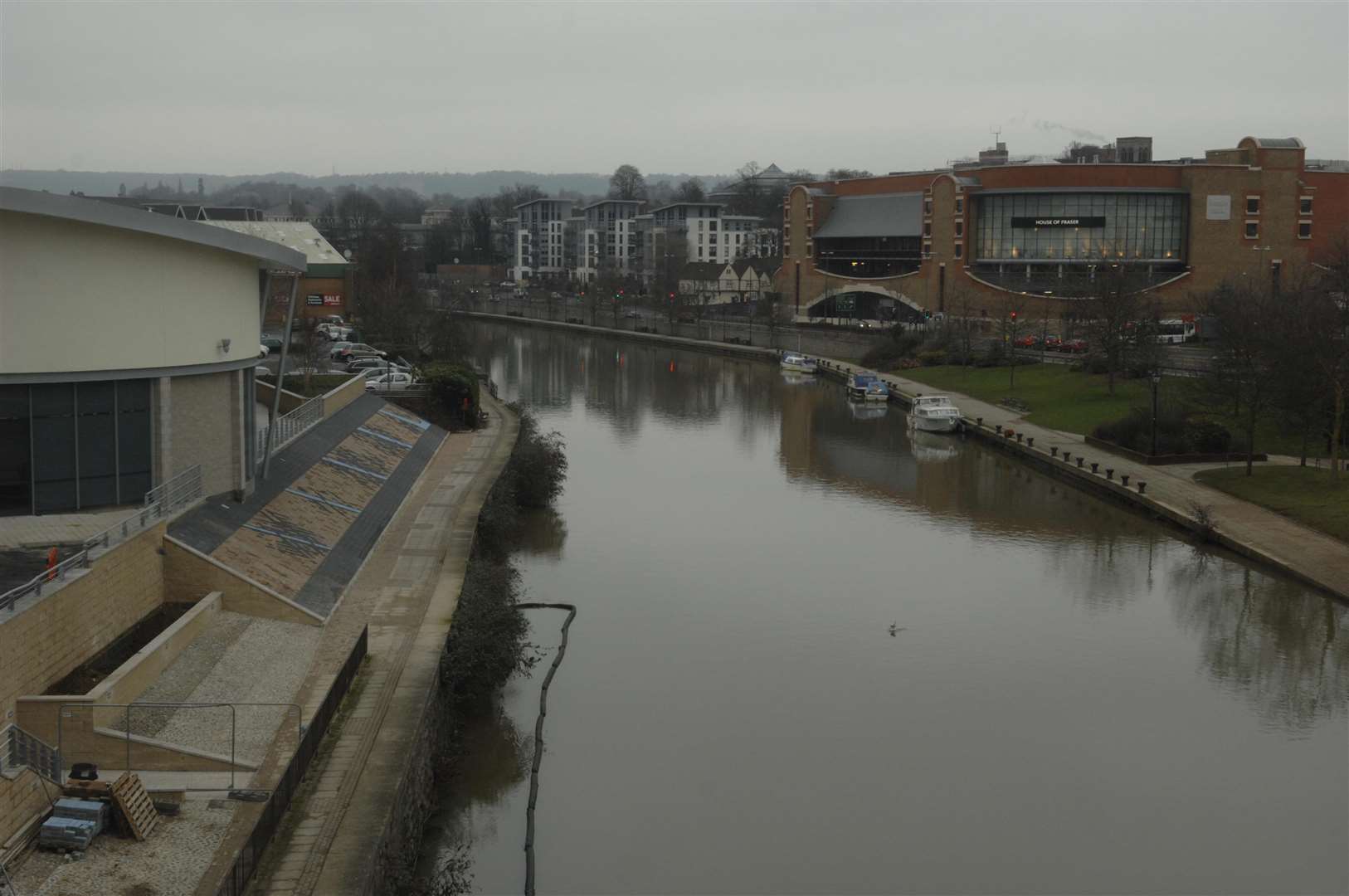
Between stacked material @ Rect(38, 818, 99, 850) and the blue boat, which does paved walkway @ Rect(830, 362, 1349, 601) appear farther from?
stacked material @ Rect(38, 818, 99, 850)

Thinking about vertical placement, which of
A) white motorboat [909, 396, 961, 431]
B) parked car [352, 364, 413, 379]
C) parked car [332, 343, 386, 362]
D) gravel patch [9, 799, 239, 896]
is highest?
parked car [332, 343, 386, 362]

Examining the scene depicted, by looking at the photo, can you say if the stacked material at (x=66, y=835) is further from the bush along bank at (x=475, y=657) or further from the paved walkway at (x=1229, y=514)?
the paved walkway at (x=1229, y=514)

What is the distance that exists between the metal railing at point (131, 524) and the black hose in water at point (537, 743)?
18.8 ft

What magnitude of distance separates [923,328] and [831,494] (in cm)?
3967

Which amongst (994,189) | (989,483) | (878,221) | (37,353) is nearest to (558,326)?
(878,221)

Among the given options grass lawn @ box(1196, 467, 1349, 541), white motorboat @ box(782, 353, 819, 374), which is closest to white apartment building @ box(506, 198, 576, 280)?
white motorboat @ box(782, 353, 819, 374)

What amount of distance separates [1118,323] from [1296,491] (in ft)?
64.7

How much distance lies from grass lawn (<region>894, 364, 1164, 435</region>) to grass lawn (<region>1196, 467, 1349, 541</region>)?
984 centimetres

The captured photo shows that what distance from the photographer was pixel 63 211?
17.8m

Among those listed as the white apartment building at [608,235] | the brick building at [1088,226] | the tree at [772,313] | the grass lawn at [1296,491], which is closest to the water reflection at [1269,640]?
the grass lawn at [1296,491]

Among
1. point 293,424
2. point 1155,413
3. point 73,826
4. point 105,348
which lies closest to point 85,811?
point 73,826

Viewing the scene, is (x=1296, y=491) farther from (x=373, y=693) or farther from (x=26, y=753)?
(x=26, y=753)

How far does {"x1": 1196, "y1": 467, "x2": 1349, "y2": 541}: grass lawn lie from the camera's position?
94.9ft

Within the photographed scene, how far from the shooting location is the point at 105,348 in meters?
19.3
